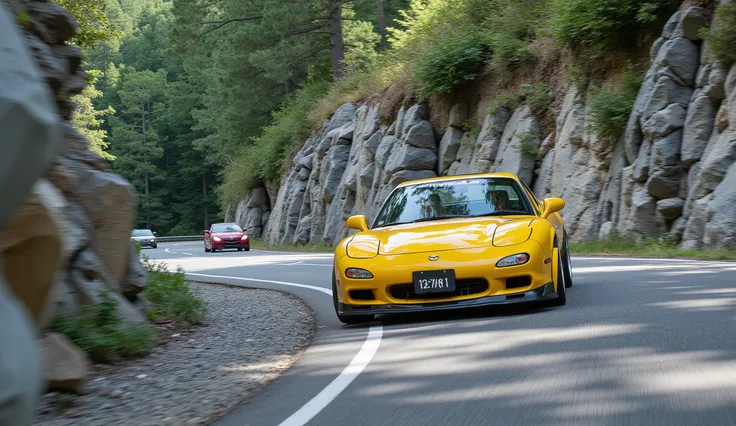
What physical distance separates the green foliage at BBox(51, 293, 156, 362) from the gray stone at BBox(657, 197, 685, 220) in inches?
485

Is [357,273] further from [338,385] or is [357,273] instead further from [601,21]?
[601,21]

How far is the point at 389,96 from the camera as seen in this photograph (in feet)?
108

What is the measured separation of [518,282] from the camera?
27.1 feet

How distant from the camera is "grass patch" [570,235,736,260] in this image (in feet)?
46.4

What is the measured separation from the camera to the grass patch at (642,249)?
46.4 ft

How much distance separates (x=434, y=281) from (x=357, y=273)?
2.54ft

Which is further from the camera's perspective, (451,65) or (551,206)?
(451,65)

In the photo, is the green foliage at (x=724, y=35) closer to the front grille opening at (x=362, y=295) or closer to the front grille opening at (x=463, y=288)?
the front grille opening at (x=463, y=288)

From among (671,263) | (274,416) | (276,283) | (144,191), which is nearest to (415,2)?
(276,283)

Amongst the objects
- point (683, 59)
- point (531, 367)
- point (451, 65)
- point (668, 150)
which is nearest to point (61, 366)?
point (531, 367)

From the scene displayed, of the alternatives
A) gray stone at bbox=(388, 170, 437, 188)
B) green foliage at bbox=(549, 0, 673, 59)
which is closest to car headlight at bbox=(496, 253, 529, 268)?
green foliage at bbox=(549, 0, 673, 59)

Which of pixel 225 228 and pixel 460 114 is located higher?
pixel 460 114

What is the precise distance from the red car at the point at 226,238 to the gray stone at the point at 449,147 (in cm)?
1372

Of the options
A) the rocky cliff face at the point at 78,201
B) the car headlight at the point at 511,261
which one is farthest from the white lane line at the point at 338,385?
the rocky cliff face at the point at 78,201
